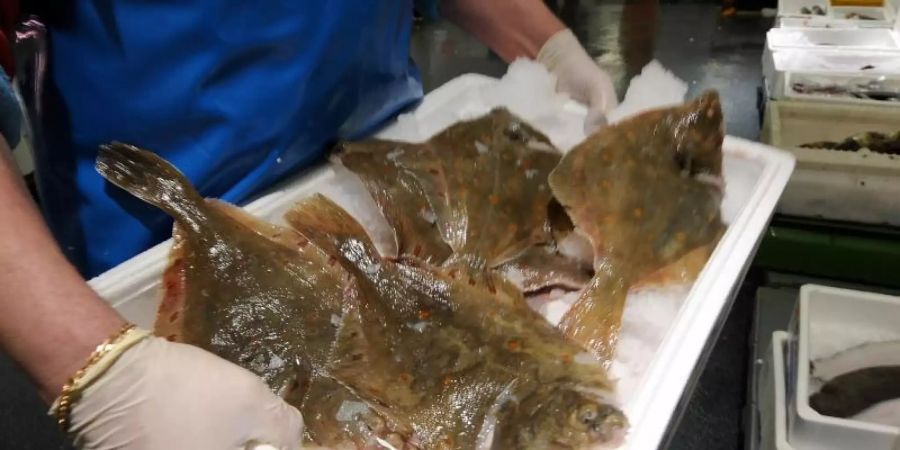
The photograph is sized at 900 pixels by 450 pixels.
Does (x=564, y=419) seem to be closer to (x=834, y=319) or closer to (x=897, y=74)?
(x=834, y=319)

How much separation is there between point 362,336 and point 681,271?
0.52 metres

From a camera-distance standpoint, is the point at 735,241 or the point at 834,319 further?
the point at 834,319

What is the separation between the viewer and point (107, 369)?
0.73 m

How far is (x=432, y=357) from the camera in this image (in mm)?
900

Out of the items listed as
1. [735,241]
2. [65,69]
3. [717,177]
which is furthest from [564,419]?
[65,69]

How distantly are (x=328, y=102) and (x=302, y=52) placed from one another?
12cm

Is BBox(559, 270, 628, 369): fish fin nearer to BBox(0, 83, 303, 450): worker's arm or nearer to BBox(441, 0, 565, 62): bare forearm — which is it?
BBox(0, 83, 303, 450): worker's arm

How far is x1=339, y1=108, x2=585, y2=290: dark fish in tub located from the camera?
114cm

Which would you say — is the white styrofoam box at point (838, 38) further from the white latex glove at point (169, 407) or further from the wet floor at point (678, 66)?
Answer: the white latex glove at point (169, 407)

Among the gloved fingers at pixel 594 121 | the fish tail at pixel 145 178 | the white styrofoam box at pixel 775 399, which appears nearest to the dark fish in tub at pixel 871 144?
the white styrofoam box at pixel 775 399

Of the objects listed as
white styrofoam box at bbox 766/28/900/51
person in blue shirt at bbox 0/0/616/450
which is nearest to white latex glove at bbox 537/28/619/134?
person in blue shirt at bbox 0/0/616/450

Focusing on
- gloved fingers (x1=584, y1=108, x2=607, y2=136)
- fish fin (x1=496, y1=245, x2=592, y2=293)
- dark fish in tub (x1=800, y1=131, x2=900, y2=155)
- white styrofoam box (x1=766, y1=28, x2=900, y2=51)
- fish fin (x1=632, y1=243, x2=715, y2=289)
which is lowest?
white styrofoam box (x1=766, y1=28, x2=900, y2=51)

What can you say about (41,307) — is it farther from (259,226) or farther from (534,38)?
(534,38)

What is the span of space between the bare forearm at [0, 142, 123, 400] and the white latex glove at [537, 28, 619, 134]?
1.08 metres
